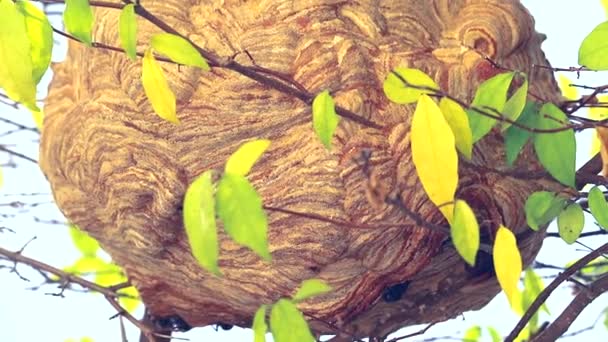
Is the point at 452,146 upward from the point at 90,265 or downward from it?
downward

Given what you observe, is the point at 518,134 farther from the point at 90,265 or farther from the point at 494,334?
the point at 90,265

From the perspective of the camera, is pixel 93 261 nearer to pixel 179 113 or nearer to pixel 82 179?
pixel 82 179

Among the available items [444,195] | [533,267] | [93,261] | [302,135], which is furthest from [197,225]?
[93,261]

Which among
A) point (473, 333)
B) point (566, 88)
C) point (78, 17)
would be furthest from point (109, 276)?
point (78, 17)

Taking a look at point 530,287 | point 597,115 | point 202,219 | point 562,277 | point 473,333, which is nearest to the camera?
point 202,219

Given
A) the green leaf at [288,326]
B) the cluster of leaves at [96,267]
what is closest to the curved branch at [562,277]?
the green leaf at [288,326]

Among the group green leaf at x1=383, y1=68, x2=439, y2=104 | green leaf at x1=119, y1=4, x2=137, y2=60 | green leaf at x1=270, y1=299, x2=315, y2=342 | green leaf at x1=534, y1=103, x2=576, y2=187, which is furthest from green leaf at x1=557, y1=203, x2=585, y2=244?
green leaf at x1=119, y1=4, x2=137, y2=60

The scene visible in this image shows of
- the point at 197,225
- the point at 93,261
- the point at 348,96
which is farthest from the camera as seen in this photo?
the point at 93,261

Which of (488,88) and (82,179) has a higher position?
(82,179)
